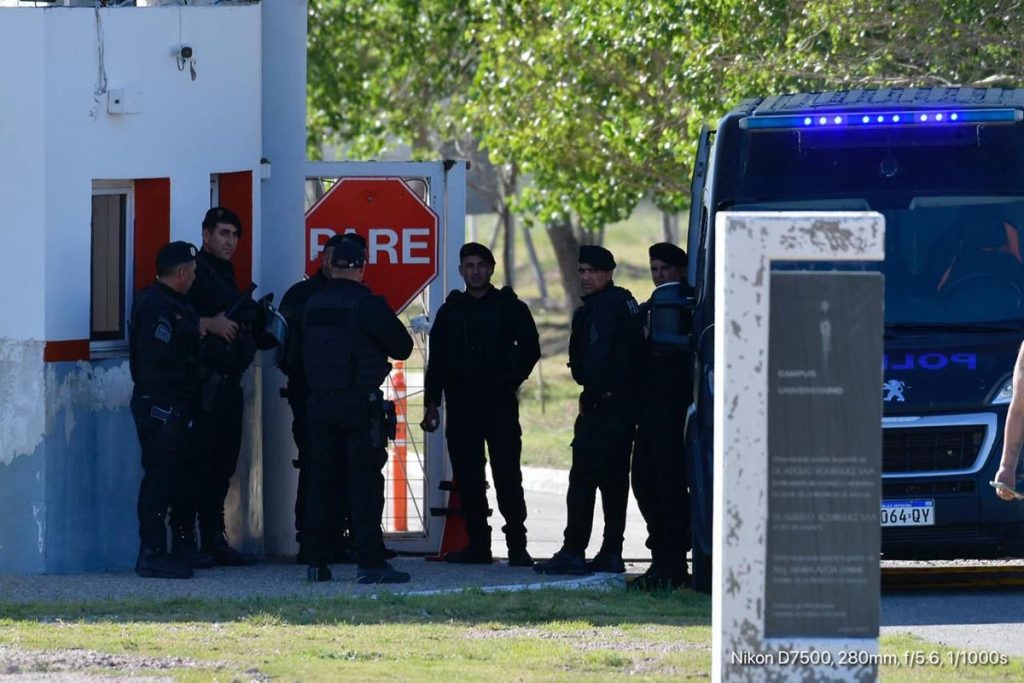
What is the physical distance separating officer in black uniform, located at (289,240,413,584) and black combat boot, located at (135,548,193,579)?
715mm

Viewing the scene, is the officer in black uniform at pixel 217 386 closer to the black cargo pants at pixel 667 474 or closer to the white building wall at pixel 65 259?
the white building wall at pixel 65 259

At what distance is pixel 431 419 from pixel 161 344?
1.94 m

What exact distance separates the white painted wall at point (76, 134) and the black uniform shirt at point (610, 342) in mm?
2432

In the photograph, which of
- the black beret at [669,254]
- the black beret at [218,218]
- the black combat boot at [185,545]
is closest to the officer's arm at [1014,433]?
the black beret at [669,254]

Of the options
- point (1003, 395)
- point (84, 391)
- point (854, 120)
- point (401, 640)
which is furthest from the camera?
point (84, 391)

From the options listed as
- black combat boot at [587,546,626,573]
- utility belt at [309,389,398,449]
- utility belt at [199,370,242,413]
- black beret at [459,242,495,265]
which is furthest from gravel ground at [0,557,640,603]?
black beret at [459,242,495,265]

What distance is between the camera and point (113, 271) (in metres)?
10.6

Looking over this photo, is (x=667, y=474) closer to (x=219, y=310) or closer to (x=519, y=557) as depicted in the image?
(x=519, y=557)

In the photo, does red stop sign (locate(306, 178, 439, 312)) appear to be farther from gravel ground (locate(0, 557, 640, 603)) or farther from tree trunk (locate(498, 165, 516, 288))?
tree trunk (locate(498, 165, 516, 288))

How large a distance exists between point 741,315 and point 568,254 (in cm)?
2052

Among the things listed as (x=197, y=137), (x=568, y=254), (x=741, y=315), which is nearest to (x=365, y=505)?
(x=197, y=137)

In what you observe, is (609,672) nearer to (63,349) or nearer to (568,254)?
(63,349)

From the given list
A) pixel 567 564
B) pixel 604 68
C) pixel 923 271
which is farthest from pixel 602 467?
pixel 604 68

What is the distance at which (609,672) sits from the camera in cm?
716
